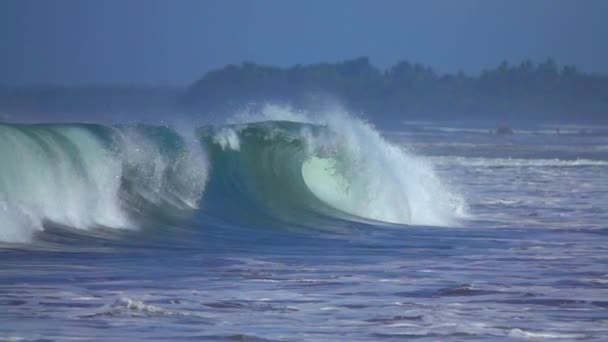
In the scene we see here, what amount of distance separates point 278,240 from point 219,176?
522cm

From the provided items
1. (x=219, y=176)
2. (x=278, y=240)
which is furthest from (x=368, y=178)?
(x=278, y=240)

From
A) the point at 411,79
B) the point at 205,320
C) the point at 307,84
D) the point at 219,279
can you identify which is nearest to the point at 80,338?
the point at 205,320

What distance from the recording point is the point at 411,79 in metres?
109

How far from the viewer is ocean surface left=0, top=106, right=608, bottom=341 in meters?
11.0

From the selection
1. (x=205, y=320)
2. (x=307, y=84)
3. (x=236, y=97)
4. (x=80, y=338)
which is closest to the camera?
(x=80, y=338)

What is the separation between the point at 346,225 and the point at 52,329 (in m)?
9.17

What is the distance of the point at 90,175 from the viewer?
63.7 ft

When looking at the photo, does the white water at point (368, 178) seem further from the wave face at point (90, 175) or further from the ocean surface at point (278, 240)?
the wave face at point (90, 175)

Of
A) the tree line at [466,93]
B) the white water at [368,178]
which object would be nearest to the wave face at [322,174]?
the white water at [368,178]

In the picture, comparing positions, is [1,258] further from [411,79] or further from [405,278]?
[411,79]

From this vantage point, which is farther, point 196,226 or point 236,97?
point 236,97

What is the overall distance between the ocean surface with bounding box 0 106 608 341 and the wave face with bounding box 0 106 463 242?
4cm

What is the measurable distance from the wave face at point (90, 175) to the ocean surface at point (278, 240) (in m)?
0.03

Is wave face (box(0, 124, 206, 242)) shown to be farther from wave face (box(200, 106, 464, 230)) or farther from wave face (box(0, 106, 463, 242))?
wave face (box(200, 106, 464, 230))
